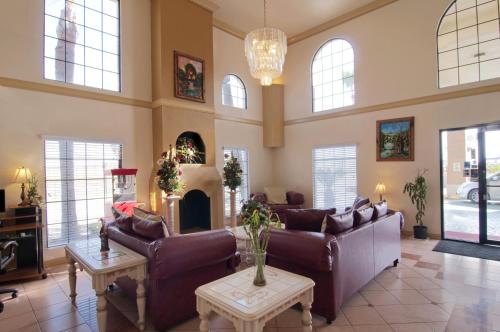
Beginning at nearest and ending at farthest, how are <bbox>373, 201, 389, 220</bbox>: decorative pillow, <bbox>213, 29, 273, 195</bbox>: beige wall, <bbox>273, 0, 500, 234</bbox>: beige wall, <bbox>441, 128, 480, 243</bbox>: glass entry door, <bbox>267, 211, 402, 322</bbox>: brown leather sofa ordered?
1. <bbox>267, 211, 402, 322</bbox>: brown leather sofa
2. <bbox>373, 201, 389, 220</bbox>: decorative pillow
3. <bbox>441, 128, 480, 243</bbox>: glass entry door
4. <bbox>273, 0, 500, 234</bbox>: beige wall
5. <bbox>213, 29, 273, 195</bbox>: beige wall

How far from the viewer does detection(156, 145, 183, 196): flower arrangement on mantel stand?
518 centimetres

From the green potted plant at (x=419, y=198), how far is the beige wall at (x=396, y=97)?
13 centimetres

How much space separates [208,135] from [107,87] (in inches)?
91.6

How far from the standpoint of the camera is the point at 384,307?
301 cm

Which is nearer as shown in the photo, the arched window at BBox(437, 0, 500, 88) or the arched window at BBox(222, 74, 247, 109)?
the arched window at BBox(437, 0, 500, 88)

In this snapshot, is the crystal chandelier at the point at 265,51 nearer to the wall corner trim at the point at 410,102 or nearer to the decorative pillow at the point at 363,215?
the decorative pillow at the point at 363,215

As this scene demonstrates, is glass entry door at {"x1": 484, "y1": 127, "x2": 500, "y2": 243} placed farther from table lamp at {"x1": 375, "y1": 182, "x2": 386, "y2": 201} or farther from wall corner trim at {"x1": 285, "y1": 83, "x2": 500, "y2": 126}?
table lamp at {"x1": 375, "y1": 182, "x2": 386, "y2": 201}

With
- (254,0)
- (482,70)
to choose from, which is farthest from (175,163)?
(482,70)

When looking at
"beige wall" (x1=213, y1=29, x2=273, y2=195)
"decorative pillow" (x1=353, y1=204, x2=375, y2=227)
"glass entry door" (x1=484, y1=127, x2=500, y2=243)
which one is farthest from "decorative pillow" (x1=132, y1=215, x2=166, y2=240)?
"glass entry door" (x1=484, y1=127, x2=500, y2=243)

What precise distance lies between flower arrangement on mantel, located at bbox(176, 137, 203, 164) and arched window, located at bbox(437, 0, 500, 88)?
18.1 feet

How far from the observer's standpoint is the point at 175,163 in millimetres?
5301

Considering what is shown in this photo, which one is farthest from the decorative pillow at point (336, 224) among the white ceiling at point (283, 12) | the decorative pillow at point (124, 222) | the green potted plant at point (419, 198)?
the white ceiling at point (283, 12)

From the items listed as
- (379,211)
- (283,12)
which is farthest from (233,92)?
(379,211)

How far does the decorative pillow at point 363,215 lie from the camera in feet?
10.8
